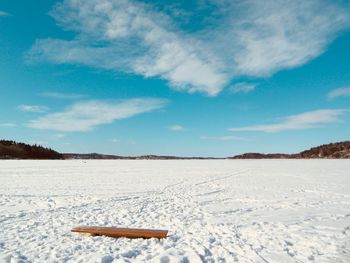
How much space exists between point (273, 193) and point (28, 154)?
149 m

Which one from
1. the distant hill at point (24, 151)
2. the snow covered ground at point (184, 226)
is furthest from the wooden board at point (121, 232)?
the distant hill at point (24, 151)

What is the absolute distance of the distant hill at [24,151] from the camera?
135 m

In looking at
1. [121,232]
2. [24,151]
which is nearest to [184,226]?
[121,232]

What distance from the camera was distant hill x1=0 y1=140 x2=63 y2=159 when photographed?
443 feet

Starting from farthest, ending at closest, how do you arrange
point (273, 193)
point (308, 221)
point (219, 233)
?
1. point (273, 193)
2. point (308, 221)
3. point (219, 233)

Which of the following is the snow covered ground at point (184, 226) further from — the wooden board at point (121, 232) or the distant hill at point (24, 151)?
the distant hill at point (24, 151)

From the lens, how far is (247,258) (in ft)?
19.2

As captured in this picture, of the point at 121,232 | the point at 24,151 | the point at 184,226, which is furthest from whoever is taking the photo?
the point at 24,151

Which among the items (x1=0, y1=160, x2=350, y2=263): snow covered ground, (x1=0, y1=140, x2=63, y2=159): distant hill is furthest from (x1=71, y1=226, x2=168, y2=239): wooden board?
(x1=0, y1=140, x2=63, y2=159): distant hill

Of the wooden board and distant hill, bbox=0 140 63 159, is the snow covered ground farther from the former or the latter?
distant hill, bbox=0 140 63 159

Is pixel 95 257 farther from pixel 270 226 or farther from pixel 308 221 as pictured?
pixel 308 221

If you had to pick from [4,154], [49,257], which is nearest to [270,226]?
[49,257]

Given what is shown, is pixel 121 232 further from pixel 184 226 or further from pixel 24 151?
pixel 24 151

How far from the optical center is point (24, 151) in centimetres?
14400
